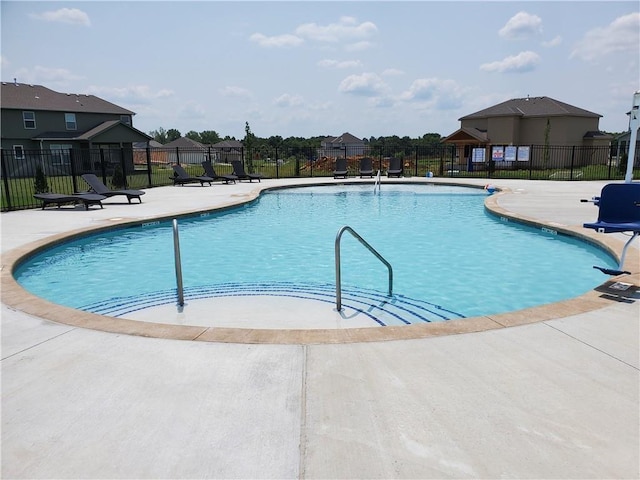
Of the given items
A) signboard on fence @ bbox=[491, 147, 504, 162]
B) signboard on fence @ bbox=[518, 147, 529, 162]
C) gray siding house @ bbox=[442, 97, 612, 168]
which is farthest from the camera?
gray siding house @ bbox=[442, 97, 612, 168]

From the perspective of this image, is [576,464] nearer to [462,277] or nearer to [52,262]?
[462,277]

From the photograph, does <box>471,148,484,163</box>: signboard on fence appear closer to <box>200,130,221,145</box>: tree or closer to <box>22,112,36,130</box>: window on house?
<box>22,112,36,130</box>: window on house

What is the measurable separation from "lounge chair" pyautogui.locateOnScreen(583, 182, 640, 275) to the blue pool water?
5.20ft

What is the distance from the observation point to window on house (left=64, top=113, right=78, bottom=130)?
118ft

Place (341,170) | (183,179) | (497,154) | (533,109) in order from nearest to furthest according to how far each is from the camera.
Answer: (183,179) < (497,154) < (341,170) < (533,109)

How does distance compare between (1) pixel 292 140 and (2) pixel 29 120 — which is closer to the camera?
(2) pixel 29 120

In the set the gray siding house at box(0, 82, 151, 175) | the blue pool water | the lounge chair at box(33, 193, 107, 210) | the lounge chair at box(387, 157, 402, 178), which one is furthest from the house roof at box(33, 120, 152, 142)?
the blue pool water

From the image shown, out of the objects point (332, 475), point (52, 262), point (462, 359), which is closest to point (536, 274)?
point (462, 359)

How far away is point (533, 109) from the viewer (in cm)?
3756

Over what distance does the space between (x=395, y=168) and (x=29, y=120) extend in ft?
90.7

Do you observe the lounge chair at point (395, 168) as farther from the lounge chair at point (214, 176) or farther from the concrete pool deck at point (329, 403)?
the concrete pool deck at point (329, 403)

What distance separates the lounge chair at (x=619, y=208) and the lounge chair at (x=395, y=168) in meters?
20.8

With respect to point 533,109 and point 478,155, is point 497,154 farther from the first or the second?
point 533,109

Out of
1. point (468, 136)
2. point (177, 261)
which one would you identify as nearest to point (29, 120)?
point (468, 136)
